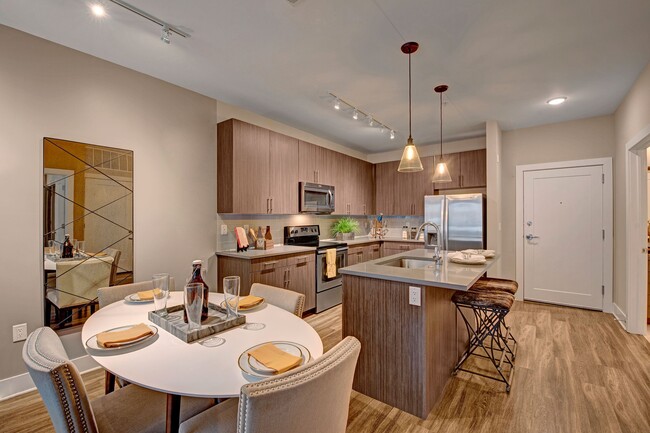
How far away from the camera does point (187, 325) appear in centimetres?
141

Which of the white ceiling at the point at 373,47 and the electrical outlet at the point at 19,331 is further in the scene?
the electrical outlet at the point at 19,331

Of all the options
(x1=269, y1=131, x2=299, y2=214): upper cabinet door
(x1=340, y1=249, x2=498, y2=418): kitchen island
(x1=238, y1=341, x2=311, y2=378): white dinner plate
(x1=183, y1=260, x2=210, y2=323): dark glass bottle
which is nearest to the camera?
(x1=238, y1=341, x2=311, y2=378): white dinner plate

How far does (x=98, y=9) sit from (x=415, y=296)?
271 cm

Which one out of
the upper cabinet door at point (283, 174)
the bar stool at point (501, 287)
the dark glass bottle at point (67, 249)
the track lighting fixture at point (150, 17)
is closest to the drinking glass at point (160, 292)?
the dark glass bottle at point (67, 249)

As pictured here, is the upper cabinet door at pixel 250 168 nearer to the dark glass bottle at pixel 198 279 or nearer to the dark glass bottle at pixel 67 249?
the dark glass bottle at pixel 67 249

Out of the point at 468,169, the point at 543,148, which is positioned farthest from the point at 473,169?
the point at 543,148

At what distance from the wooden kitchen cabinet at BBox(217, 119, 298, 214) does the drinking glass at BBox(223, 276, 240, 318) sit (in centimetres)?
188

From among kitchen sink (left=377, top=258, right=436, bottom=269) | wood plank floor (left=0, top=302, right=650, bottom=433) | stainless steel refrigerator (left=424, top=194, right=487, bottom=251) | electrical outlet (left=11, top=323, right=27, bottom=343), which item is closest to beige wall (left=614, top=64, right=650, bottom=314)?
wood plank floor (left=0, top=302, right=650, bottom=433)

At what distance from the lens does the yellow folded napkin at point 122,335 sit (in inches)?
48.2

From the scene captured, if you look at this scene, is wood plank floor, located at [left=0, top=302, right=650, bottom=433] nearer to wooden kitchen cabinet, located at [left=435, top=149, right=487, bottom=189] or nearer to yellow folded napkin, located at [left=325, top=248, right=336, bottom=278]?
yellow folded napkin, located at [left=325, top=248, right=336, bottom=278]

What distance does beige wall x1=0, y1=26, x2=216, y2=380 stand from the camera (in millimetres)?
2178

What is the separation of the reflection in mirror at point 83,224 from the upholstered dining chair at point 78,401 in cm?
152

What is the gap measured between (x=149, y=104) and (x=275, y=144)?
4.60 feet

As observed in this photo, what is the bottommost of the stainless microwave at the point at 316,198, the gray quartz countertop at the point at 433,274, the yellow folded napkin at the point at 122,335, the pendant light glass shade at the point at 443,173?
the yellow folded napkin at the point at 122,335
